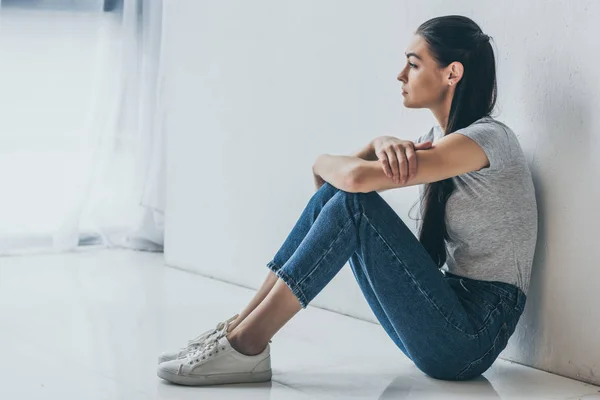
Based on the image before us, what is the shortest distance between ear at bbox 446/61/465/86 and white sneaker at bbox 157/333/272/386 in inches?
30.1

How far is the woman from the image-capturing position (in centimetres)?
191

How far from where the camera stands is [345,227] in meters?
1.90

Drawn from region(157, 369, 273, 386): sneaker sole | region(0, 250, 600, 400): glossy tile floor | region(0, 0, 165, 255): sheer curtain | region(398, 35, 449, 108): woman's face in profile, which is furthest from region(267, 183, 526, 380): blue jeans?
region(0, 0, 165, 255): sheer curtain

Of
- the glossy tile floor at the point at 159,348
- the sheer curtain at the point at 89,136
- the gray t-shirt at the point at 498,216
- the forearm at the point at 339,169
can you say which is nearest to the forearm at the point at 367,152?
the forearm at the point at 339,169

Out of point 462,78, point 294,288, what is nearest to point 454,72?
point 462,78

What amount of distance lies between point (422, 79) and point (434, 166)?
28 cm

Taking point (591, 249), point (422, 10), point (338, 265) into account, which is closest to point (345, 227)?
point (338, 265)

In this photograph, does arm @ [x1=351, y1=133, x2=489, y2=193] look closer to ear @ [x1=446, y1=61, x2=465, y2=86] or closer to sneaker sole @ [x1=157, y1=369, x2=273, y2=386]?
ear @ [x1=446, y1=61, x2=465, y2=86]

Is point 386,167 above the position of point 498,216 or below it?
above

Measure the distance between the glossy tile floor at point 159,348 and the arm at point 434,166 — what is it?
46cm

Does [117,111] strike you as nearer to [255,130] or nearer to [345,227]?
[255,130]

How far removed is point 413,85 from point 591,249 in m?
0.56

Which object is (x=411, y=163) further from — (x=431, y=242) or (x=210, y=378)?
(x=210, y=378)

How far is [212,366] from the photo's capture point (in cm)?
196
